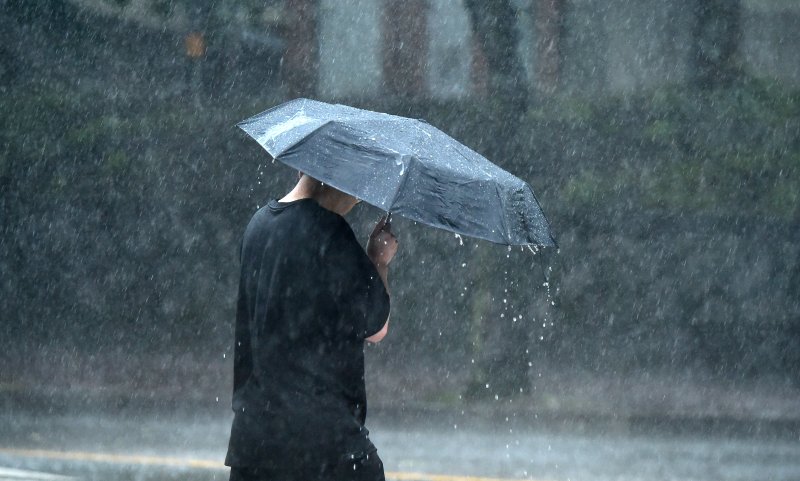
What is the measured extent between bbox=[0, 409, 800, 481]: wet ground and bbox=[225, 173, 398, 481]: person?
16.4 ft

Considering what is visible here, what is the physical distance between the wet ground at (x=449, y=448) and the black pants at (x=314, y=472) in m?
4.94

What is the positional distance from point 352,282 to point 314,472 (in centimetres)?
52

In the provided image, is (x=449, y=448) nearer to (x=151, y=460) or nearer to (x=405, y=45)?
(x=151, y=460)

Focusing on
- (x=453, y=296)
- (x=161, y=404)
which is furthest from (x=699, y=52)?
(x=161, y=404)

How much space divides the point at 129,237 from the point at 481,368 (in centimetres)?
443

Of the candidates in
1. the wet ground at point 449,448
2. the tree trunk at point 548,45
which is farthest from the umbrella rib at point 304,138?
the tree trunk at point 548,45

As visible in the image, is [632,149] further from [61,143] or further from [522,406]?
[61,143]

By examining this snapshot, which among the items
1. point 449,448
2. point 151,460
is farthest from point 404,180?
point 449,448

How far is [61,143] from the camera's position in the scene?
14.2 m

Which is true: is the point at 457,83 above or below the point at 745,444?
above

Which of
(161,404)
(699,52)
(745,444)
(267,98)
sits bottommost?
(161,404)

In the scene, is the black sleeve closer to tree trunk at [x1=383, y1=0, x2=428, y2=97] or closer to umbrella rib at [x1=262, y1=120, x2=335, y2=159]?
umbrella rib at [x1=262, y1=120, x2=335, y2=159]

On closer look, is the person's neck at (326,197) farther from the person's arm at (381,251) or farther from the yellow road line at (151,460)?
the yellow road line at (151,460)

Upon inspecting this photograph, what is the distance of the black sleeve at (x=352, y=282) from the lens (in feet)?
10.8
